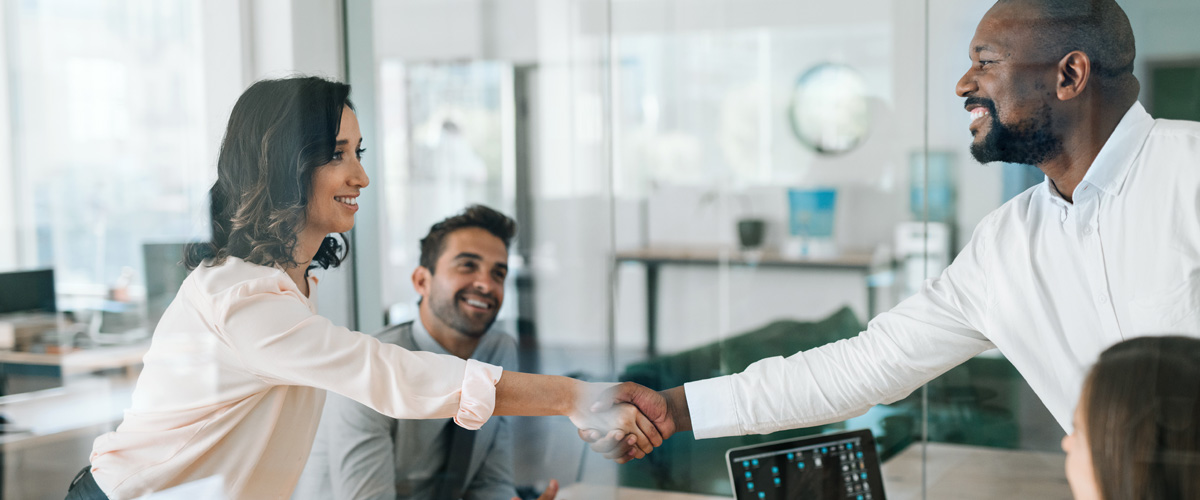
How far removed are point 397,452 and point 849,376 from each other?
734 millimetres

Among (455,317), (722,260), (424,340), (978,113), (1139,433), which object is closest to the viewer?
(1139,433)

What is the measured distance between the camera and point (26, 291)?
1652mm

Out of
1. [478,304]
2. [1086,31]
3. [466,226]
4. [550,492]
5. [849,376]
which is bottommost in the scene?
[550,492]

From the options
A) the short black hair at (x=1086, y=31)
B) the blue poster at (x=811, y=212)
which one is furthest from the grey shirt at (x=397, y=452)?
the blue poster at (x=811, y=212)

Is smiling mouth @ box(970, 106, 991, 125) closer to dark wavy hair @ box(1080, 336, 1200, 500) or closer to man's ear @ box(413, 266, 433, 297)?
dark wavy hair @ box(1080, 336, 1200, 500)

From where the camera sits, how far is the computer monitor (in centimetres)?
164

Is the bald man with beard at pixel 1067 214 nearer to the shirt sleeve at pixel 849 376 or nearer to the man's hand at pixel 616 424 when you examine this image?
the shirt sleeve at pixel 849 376

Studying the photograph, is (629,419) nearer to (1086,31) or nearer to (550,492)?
(550,492)

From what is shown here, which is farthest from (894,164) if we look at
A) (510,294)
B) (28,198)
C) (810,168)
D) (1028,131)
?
(28,198)

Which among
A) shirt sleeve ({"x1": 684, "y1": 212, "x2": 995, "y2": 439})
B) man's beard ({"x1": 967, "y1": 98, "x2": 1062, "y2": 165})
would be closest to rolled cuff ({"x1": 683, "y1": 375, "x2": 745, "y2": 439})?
shirt sleeve ({"x1": 684, "y1": 212, "x2": 995, "y2": 439})

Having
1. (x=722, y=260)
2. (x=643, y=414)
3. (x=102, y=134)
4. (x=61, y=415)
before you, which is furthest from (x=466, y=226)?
(x=722, y=260)

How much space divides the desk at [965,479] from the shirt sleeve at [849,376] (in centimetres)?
17

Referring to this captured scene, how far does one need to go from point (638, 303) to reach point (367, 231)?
141 cm

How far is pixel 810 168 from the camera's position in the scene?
3910 millimetres
